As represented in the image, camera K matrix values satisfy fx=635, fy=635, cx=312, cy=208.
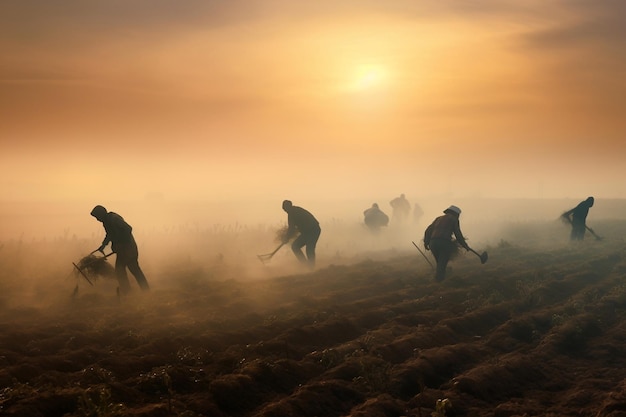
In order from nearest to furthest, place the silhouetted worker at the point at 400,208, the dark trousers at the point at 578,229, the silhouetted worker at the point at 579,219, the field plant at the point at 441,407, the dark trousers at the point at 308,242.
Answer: the field plant at the point at 441,407
the dark trousers at the point at 308,242
the silhouetted worker at the point at 579,219
the dark trousers at the point at 578,229
the silhouetted worker at the point at 400,208

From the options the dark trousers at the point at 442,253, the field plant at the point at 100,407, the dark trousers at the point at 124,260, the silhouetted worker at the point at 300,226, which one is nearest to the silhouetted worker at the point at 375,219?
the silhouetted worker at the point at 300,226

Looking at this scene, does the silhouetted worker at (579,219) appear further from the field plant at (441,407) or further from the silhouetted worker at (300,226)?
the field plant at (441,407)

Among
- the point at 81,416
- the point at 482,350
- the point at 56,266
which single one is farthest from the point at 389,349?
the point at 56,266

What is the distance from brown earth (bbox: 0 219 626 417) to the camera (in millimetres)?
7863

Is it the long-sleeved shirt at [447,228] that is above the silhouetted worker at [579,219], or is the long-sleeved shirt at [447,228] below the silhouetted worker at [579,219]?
above

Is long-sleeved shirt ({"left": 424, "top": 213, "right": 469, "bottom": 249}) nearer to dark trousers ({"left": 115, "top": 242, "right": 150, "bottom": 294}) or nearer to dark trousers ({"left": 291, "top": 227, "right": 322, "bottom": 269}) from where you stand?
dark trousers ({"left": 291, "top": 227, "right": 322, "bottom": 269})

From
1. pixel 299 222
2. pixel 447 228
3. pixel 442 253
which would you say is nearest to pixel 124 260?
pixel 299 222

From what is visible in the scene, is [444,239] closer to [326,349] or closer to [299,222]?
[299,222]

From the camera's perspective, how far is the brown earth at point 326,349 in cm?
786

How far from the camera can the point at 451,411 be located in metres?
7.90

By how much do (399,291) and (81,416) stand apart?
30.8ft

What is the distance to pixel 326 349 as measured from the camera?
10.1 meters

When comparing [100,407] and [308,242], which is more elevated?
[308,242]

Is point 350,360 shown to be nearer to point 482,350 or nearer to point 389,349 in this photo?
point 389,349
